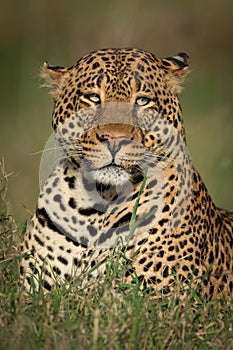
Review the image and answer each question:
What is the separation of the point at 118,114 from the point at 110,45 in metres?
8.30

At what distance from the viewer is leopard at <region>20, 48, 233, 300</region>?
7.93 meters

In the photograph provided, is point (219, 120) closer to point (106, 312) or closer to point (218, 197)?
point (218, 197)

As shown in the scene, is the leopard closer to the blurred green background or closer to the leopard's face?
the leopard's face

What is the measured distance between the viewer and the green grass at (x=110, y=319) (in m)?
6.58

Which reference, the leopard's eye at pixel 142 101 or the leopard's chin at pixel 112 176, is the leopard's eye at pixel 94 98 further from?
the leopard's chin at pixel 112 176

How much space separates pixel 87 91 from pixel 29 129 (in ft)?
22.3

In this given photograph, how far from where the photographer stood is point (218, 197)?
12.3 m

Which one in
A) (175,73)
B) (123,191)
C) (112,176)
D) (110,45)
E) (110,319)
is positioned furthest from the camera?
(110,45)

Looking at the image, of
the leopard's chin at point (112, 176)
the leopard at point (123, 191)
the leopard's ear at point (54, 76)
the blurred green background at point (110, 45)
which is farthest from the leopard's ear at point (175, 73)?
the blurred green background at point (110, 45)

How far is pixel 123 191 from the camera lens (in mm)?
8117

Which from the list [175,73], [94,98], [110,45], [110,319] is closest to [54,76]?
[94,98]

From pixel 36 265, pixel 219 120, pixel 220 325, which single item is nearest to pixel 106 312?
pixel 220 325

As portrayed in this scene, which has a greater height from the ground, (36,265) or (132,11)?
(132,11)

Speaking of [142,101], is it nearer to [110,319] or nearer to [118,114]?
[118,114]
